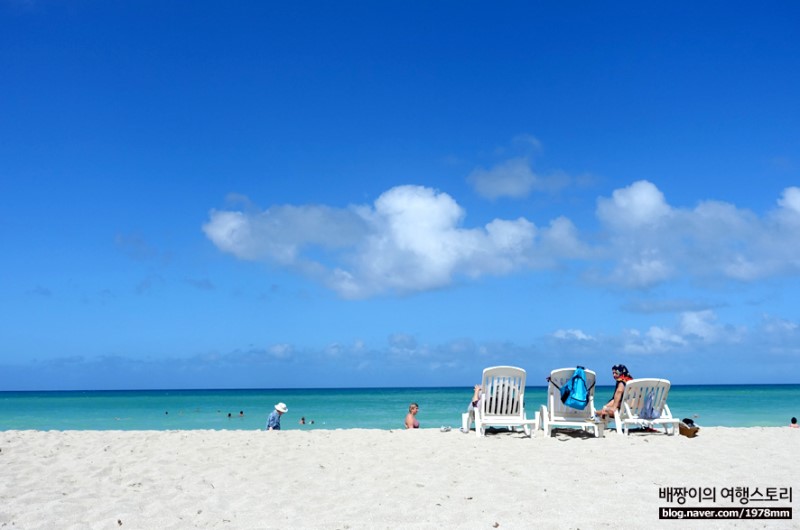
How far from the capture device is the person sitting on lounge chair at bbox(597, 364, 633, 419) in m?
10.1

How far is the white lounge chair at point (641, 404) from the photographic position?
9.98 m

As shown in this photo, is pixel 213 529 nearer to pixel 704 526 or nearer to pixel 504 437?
pixel 704 526

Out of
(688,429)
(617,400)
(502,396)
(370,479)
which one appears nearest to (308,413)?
(502,396)

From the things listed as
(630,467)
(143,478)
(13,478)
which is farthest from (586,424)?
(13,478)

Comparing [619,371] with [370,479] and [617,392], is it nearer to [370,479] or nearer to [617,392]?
[617,392]

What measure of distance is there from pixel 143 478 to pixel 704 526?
495 centimetres

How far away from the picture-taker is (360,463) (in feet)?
Answer: 24.3

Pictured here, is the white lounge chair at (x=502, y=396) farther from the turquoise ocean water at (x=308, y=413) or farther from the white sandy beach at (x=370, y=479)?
the turquoise ocean water at (x=308, y=413)

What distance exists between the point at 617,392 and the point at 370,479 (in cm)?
525

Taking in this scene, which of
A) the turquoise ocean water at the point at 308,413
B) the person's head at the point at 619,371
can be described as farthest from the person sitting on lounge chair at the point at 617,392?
the turquoise ocean water at the point at 308,413

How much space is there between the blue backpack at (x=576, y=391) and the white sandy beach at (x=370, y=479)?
1.63 ft

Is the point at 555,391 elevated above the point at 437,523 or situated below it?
above

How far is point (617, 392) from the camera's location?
10.4 meters

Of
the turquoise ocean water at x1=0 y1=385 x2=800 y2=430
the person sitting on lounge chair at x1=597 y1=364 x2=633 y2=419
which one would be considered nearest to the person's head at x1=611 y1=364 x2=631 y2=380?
the person sitting on lounge chair at x1=597 y1=364 x2=633 y2=419
